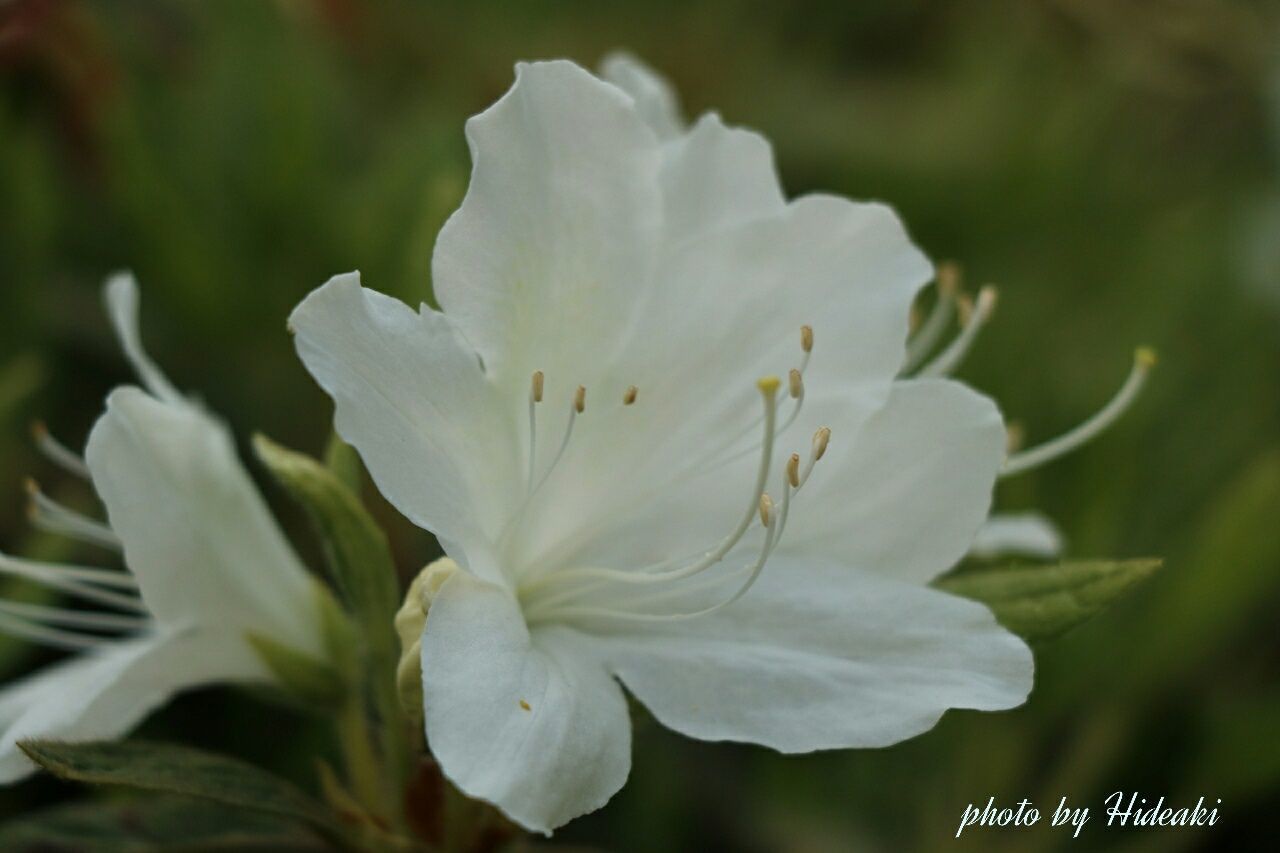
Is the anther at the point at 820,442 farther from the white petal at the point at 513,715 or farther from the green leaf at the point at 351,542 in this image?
the green leaf at the point at 351,542

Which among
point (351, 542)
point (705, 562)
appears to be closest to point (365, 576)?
point (351, 542)

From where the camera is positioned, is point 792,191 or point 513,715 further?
point 792,191

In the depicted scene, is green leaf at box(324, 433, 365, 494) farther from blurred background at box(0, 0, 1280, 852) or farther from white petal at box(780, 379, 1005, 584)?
white petal at box(780, 379, 1005, 584)

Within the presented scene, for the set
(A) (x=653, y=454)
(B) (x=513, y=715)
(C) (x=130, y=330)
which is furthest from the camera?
(C) (x=130, y=330)

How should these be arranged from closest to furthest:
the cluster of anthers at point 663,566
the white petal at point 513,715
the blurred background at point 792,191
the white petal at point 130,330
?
the white petal at point 513,715 → the cluster of anthers at point 663,566 → the white petal at point 130,330 → the blurred background at point 792,191

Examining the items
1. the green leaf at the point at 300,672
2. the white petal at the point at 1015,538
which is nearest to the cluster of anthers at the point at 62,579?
the green leaf at the point at 300,672

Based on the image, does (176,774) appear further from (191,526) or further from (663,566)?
(663,566)
